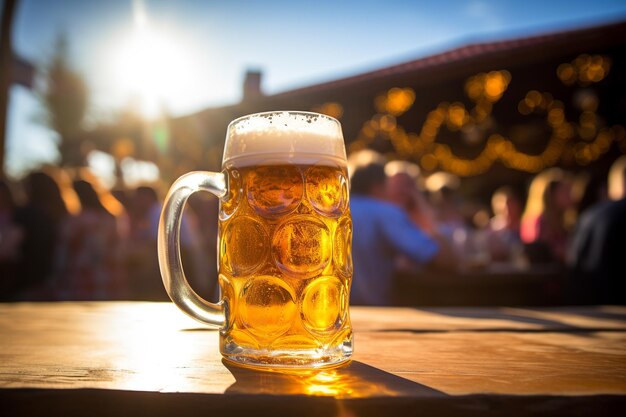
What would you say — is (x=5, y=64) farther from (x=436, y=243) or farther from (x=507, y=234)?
(x=507, y=234)

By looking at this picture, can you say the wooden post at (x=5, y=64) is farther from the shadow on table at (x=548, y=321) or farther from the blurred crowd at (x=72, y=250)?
the shadow on table at (x=548, y=321)

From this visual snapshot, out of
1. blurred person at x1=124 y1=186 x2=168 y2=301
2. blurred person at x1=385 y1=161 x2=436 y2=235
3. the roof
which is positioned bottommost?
blurred person at x1=124 y1=186 x2=168 y2=301

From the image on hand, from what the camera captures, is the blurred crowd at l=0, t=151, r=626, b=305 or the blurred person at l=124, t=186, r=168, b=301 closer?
the blurred crowd at l=0, t=151, r=626, b=305

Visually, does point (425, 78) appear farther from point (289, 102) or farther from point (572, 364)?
point (572, 364)

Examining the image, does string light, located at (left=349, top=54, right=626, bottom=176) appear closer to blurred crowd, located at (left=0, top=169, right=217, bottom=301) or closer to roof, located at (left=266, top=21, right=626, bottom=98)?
roof, located at (left=266, top=21, right=626, bottom=98)

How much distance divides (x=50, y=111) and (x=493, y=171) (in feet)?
78.3

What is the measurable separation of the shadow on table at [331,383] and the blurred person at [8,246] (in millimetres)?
3334

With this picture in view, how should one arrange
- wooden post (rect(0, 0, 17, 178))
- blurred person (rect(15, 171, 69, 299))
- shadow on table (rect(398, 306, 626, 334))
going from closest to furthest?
shadow on table (rect(398, 306, 626, 334)) < blurred person (rect(15, 171, 69, 299)) < wooden post (rect(0, 0, 17, 178))

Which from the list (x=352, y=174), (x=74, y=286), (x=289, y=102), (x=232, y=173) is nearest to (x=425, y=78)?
(x=289, y=102)

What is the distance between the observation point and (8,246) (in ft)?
12.0

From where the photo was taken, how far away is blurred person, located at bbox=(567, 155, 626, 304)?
2.39 metres

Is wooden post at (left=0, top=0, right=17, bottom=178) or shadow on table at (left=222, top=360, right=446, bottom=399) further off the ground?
wooden post at (left=0, top=0, right=17, bottom=178)

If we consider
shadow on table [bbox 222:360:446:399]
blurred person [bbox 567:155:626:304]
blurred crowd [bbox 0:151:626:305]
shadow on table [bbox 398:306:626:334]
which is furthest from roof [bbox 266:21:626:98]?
shadow on table [bbox 222:360:446:399]

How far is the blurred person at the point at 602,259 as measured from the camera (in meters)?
2.39
